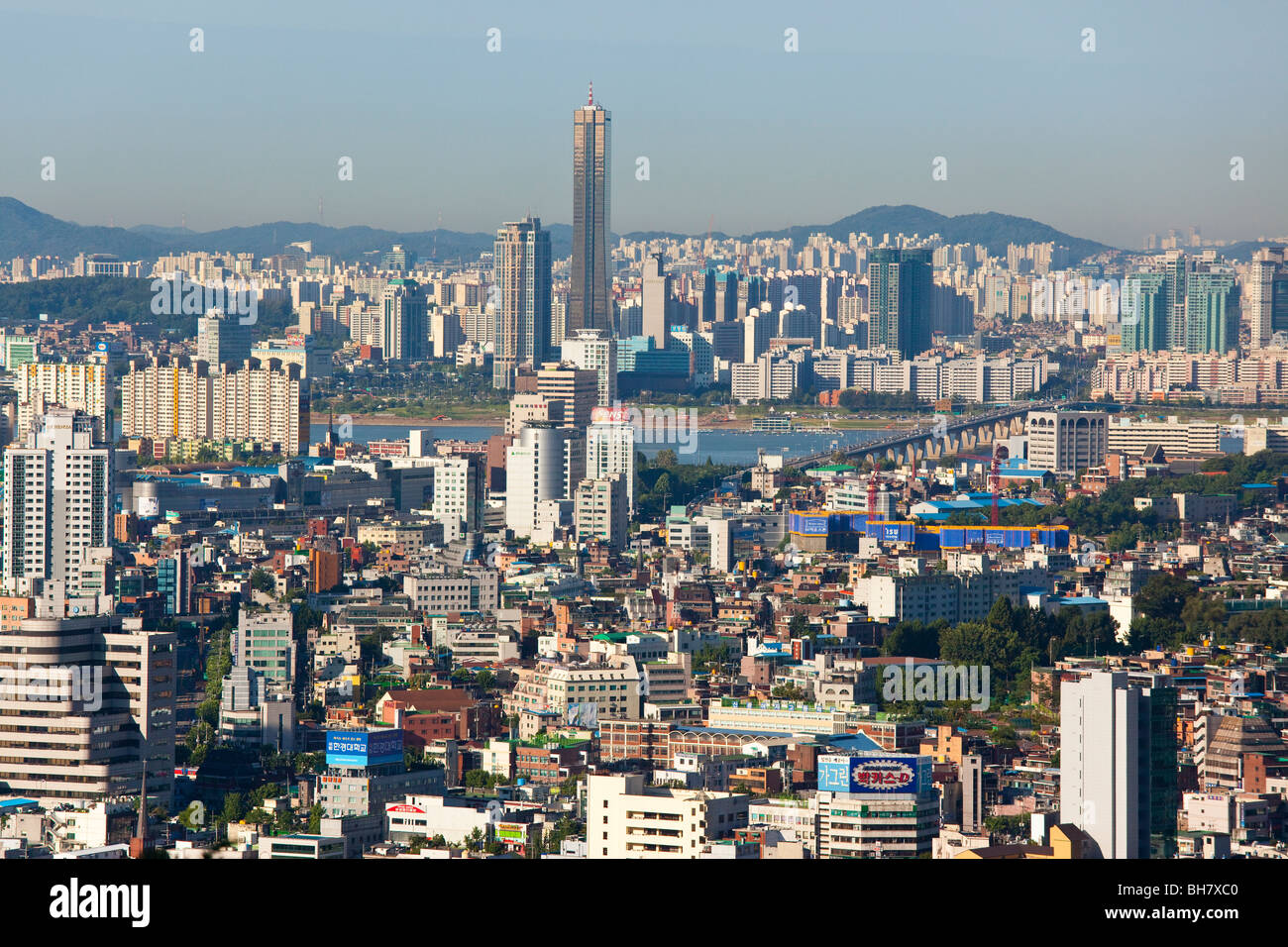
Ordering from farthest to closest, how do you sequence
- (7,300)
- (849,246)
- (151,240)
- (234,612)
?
(849,246)
(151,240)
(7,300)
(234,612)

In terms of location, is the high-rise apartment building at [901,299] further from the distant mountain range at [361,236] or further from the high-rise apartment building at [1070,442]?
the high-rise apartment building at [1070,442]

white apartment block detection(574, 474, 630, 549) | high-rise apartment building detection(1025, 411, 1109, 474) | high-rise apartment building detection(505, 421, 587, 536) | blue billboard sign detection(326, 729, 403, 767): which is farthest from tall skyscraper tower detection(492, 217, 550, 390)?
blue billboard sign detection(326, 729, 403, 767)

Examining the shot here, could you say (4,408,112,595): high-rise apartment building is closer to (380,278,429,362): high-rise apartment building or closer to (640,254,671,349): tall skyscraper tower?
(380,278,429,362): high-rise apartment building

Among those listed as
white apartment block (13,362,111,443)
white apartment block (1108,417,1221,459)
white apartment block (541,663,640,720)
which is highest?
white apartment block (13,362,111,443)

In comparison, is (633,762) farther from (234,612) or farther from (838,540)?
(838,540)

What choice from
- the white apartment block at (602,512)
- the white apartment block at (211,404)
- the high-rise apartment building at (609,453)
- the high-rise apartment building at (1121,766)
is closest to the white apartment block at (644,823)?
the high-rise apartment building at (1121,766)

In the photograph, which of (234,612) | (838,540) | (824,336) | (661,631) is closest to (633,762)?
(661,631)

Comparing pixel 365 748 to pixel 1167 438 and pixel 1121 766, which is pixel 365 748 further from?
pixel 1167 438
